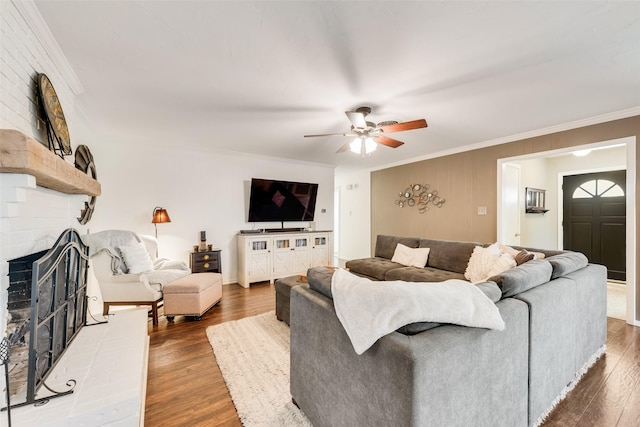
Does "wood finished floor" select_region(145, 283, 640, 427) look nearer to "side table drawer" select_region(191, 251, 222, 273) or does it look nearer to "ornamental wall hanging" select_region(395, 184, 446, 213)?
"side table drawer" select_region(191, 251, 222, 273)

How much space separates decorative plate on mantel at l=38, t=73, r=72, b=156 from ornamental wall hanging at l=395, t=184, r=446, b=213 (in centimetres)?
510

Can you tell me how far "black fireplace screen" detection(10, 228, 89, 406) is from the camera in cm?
121

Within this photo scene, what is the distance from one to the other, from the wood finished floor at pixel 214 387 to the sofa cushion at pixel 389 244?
2251mm

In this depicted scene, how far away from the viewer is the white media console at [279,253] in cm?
461

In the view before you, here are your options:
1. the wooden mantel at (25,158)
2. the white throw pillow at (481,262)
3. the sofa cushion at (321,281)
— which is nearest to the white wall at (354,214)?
the white throw pillow at (481,262)

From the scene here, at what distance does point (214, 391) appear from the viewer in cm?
189

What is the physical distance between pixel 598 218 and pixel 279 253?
230 inches

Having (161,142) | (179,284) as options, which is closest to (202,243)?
(179,284)

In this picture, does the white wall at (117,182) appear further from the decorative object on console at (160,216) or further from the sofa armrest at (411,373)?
the sofa armrest at (411,373)

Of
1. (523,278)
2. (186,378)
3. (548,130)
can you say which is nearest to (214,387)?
(186,378)

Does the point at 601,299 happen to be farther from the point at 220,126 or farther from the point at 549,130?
the point at 220,126

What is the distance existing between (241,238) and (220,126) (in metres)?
2.03

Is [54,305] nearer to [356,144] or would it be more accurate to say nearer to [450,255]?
[356,144]

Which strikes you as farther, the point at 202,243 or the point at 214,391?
the point at 202,243
